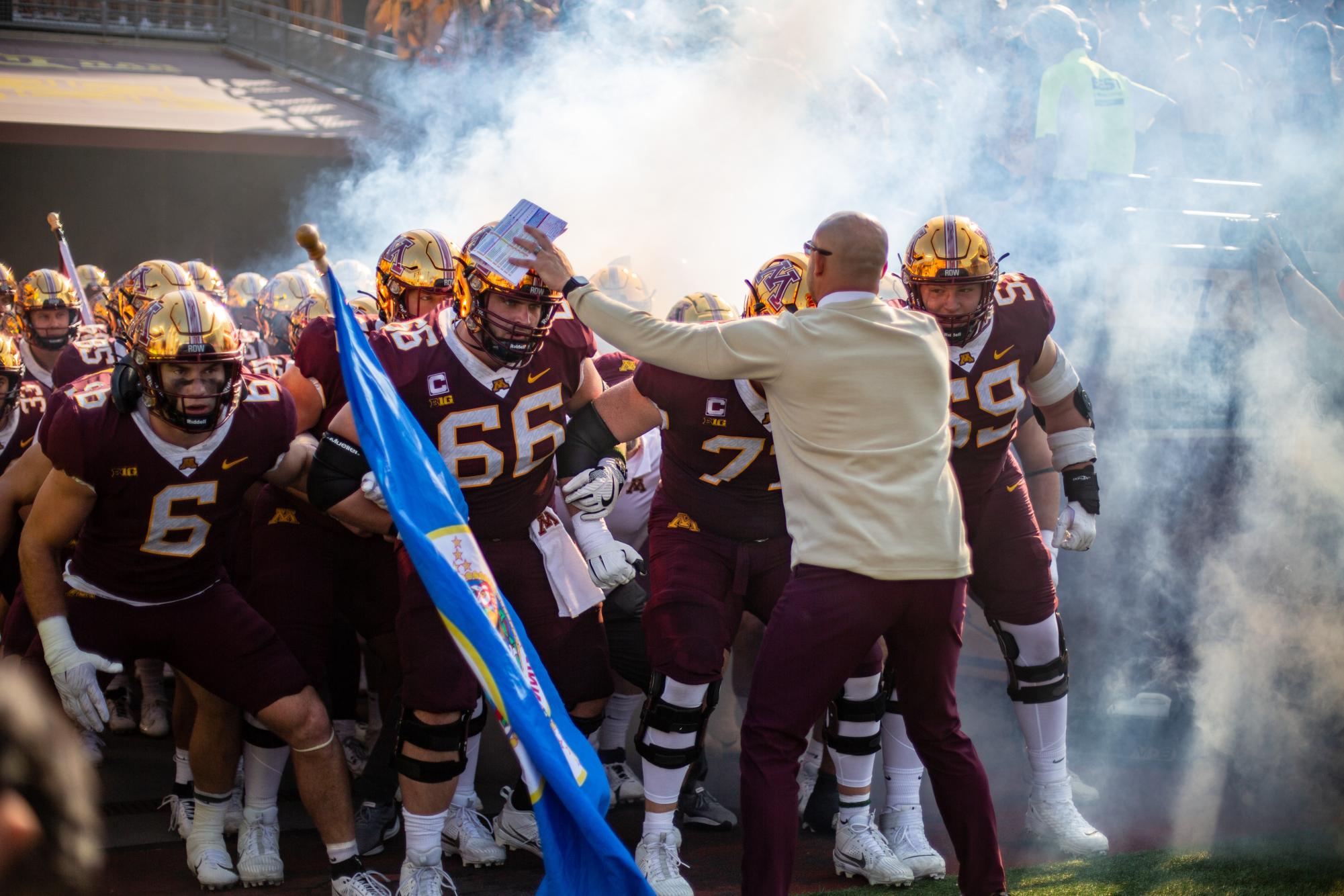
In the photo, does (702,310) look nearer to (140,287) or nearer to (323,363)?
(323,363)

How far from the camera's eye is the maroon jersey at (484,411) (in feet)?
12.4

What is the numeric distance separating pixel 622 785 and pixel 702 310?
70.0 inches

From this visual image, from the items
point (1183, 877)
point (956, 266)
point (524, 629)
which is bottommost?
point (1183, 877)

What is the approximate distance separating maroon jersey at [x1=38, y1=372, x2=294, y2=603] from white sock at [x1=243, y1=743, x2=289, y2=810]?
578mm

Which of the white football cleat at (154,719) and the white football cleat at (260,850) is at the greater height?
the white football cleat at (260,850)

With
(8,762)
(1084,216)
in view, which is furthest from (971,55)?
(8,762)

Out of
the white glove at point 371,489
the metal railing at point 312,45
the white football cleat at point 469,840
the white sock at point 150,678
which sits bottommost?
the white sock at point 150,678

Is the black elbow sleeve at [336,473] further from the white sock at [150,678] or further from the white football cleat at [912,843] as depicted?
the white sock at [150,678]

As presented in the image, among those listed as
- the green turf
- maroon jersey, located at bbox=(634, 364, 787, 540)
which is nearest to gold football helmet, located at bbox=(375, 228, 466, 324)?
maroon jersey, located at bbox=(634, 364, 787, 540)

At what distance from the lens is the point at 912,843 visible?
400cm

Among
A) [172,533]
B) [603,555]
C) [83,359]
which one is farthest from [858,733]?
[83,359]

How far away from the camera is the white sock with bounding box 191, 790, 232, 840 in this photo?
3875 mm

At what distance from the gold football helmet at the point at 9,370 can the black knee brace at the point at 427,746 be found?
190 centimetres

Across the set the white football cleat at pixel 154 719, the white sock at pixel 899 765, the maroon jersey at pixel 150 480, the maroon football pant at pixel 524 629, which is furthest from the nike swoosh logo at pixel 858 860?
the white football cleat at pixel 154 719
